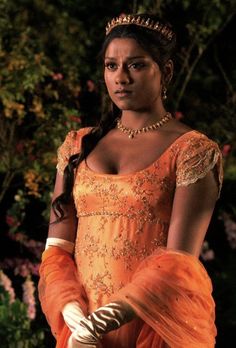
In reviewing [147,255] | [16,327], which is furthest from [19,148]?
[147,255]

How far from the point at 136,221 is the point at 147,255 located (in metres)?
0.10

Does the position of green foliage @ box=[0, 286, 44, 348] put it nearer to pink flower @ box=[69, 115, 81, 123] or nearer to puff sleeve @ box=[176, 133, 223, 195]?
pink flower @ box=[69, 115, 81, 123]

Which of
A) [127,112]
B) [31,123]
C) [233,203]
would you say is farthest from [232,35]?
[127,112]

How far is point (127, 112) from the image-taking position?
2.71m

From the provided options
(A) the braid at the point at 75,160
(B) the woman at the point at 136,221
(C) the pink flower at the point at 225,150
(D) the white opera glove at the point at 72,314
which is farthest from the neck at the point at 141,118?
(C) the pink flower at the point at 225,150

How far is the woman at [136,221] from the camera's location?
2.46m

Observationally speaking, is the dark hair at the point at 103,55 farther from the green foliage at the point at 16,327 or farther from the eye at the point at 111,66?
the green foliage at the point at 16,327


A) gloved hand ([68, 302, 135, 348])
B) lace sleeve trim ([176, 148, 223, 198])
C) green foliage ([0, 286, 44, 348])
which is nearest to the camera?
gloved hand ([68, 302, 135, 348])

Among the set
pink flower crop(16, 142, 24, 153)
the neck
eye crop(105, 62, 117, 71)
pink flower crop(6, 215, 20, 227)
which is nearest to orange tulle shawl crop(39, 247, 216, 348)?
the neck

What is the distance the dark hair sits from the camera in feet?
8.61

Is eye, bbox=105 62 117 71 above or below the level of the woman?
above

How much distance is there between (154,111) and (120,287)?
0.52 metres

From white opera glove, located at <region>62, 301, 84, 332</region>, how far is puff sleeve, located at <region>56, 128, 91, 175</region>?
44 centimetres

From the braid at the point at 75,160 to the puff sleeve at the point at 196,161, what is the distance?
1.02ft
